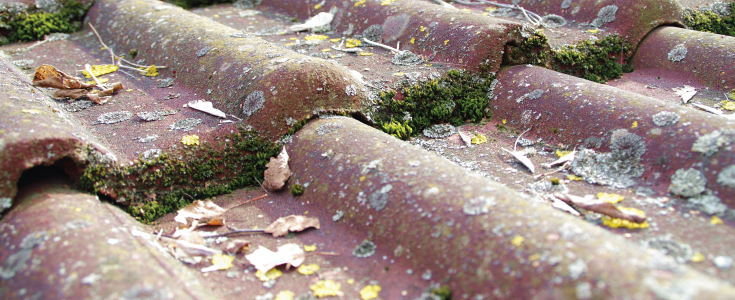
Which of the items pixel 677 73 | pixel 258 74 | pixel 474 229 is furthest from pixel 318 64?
pixel 677 73

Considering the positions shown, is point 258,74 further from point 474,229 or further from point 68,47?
point 68,47

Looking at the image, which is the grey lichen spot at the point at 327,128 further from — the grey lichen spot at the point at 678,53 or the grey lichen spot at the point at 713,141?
the grey lichen spot at the point at 678,53

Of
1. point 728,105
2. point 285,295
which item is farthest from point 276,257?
point 728,105

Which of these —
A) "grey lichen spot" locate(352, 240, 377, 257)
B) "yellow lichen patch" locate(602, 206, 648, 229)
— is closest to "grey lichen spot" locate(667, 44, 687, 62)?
"yellow lichen patch" locate(602, 206, 648, 229)

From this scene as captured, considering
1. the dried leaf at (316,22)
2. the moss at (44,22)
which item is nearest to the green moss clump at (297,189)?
the dried leaf at (316,22)

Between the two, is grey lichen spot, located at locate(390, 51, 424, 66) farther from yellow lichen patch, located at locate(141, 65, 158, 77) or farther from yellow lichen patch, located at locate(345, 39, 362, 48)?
yellow lichen patch, located at locate(141, 65, 158, 77)
